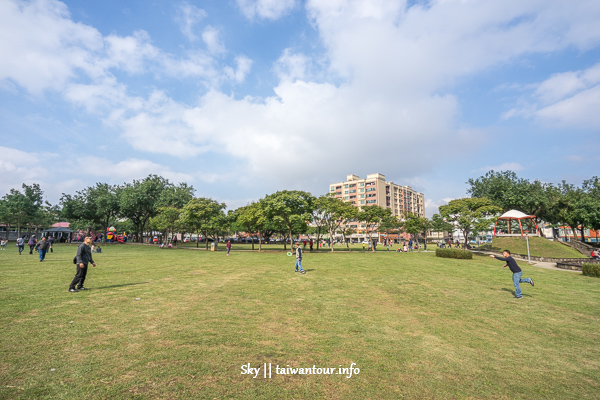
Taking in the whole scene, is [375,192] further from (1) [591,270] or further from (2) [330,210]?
(1) [591,270]

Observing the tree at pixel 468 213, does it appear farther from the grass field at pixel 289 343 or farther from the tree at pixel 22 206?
the tree at pixel 22 206

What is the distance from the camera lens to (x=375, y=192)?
12256 centimetres

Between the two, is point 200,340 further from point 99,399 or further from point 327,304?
point 327,304

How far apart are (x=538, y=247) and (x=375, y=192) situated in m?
84.4

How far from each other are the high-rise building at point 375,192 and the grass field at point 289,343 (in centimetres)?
10871

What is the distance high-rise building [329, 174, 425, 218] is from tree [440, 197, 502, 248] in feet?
243

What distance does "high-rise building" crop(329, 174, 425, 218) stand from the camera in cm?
12293

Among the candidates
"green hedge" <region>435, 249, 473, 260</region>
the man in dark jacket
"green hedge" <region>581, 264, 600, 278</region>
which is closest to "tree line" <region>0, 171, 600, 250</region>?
"green hedge" <region>435, 249, 473, 260</region>

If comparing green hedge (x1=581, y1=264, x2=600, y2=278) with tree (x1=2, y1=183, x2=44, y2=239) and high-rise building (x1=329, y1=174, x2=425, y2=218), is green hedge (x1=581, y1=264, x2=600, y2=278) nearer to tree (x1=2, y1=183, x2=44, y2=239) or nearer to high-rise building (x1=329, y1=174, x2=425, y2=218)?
tree (x1=2, y1=183, x2=44, y2=239)

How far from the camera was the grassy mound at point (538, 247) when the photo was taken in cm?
3694

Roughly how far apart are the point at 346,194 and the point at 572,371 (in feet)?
417

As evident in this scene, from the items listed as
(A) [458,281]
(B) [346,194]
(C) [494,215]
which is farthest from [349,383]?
(B) [346,194]

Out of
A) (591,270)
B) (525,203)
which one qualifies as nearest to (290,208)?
(591,270)

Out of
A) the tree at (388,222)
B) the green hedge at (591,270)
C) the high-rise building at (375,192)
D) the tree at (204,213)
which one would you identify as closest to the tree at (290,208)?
the tree at (204,213)
